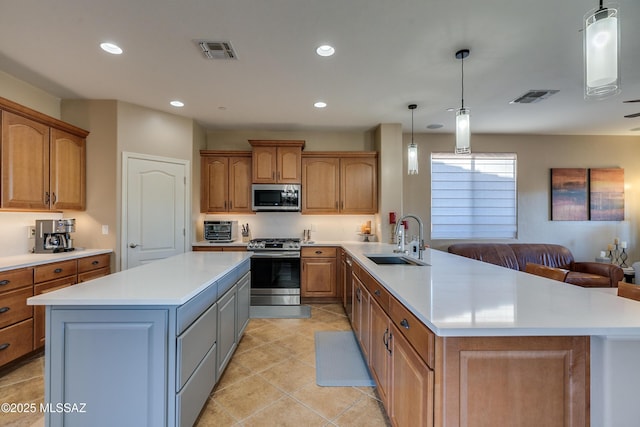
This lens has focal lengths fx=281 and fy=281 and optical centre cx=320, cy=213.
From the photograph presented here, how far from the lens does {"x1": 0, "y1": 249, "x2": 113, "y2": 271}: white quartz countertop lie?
2.44m

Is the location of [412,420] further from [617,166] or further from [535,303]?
[617,166]

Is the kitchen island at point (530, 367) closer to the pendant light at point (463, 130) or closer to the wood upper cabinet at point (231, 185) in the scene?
the pendant light at point (463, 130)

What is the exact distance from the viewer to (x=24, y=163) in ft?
9.14

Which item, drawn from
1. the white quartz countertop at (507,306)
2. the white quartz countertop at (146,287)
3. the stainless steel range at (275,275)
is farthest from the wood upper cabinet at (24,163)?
the white quartz countertop at (507,306)

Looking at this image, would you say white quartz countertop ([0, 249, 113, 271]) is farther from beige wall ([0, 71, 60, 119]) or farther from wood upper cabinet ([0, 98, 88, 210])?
beige wall ([0, 71, 60, 119])

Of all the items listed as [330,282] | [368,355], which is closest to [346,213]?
[330,282]

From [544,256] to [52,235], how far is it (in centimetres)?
685

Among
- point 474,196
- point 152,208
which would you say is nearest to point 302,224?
point 152,208

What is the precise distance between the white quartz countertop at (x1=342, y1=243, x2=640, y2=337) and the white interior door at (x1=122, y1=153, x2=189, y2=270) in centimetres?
328

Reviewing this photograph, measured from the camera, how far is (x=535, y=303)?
130cm

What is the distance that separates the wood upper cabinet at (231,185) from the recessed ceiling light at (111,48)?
7.24 ft

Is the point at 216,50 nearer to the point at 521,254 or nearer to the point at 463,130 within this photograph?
the point at 463,130

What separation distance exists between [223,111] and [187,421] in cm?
357

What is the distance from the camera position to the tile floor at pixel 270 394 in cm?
184
